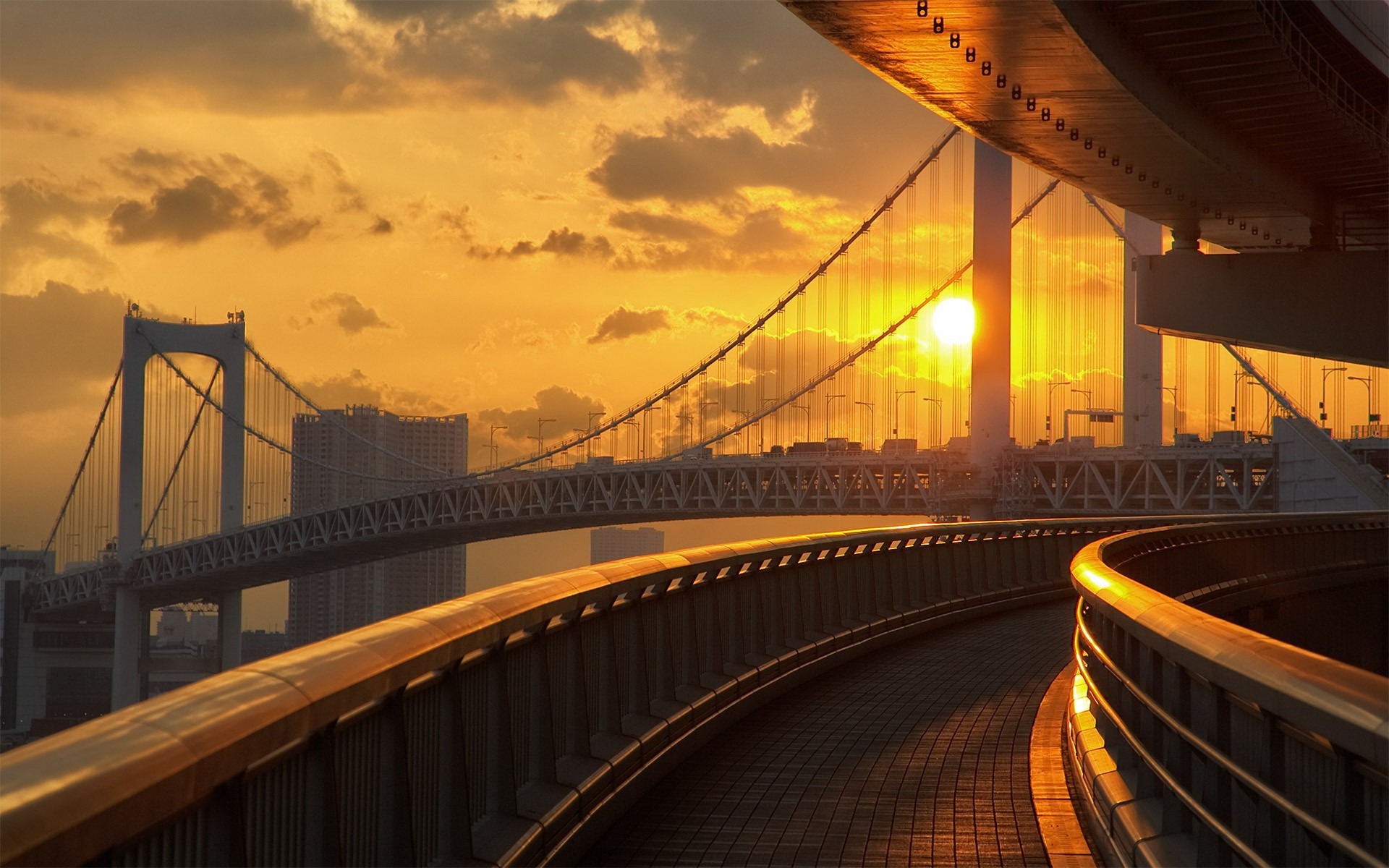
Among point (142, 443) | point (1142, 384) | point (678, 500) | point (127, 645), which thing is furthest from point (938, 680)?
point (142, 443)

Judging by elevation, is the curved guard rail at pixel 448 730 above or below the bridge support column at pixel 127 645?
above

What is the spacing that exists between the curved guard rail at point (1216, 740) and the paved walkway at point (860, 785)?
20.3 inches

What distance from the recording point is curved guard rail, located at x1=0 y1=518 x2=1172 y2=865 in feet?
9.28

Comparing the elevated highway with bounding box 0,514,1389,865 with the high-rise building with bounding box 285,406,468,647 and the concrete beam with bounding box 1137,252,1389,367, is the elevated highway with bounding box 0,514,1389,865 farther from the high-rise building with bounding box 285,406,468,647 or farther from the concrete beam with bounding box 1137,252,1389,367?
the high-rise building with bounding box 285,406,468,647

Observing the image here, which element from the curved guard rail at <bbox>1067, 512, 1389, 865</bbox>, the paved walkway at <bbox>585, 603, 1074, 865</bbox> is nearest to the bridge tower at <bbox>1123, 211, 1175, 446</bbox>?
the paved walkway at <bbox>585, 603, 1074, 865</bbox>

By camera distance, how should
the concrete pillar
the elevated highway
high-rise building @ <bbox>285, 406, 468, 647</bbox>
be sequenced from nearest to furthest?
the elevated highway → the concrete pillar → high-rise building @ <bbox>285, 406, 468, 647</bbox>

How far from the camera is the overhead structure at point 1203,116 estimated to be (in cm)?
A: 1673

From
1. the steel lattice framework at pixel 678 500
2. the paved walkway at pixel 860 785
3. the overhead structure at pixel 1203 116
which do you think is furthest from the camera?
the steel lattice framework at pixel 678 500

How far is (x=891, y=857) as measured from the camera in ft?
20.1

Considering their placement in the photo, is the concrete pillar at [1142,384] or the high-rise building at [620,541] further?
the high-rise building at [620,541]

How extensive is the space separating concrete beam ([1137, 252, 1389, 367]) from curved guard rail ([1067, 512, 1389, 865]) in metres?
21.3

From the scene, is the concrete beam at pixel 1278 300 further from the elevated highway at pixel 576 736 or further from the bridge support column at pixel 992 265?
the bridge support column at pixel 992 265

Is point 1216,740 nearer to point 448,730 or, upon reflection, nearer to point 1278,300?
point 448,730

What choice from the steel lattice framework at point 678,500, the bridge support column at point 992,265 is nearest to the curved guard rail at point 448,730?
the bridge support column at point 992,265
